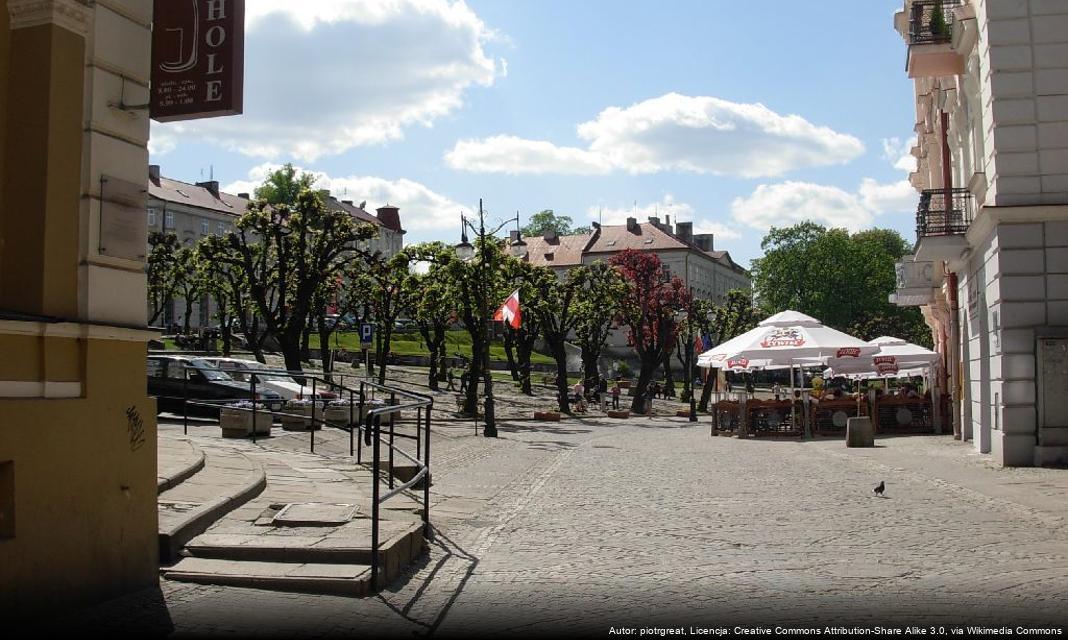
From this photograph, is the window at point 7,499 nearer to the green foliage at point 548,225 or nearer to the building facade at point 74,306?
the building facade at point 74,306

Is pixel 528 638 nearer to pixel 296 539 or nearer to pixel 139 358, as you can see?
pixel 296 539

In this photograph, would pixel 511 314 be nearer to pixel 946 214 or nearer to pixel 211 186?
pixel 946 214

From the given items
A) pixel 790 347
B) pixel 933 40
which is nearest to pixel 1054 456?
pixel 933 40

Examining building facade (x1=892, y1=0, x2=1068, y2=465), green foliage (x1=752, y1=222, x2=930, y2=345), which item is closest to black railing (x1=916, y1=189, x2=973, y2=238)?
building facade (x1=892, y1=0, x2=1068, y2=465)

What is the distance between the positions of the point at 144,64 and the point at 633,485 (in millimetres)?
9771

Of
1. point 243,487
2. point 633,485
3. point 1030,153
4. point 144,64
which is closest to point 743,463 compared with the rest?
point 633,485

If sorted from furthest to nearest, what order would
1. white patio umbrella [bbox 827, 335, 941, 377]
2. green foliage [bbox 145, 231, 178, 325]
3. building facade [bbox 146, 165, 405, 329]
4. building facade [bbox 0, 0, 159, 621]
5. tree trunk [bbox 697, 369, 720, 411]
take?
1. building facade [bbox 146, 165, 405, 329]
2. green foliage [bbox 145, 231, 178, 325]
3. tree trunk [bbox 697, 369, 720, 411]
4. white patio umbrella [bbox 827, 335, 941, 377]
5. building facade [bbox 0, 0, 159, 621]

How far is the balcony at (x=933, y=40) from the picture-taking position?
876 inches

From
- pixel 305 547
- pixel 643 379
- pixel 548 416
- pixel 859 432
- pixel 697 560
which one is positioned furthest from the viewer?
pixel 643 379

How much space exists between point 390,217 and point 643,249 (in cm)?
2985

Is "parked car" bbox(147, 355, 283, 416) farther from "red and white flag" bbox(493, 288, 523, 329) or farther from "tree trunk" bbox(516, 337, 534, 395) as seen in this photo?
"tree trunk" bbox(516, 337, 534, 395)

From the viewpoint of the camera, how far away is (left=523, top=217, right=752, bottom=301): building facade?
116438mm

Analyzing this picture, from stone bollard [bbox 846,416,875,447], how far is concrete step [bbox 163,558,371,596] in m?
18.3

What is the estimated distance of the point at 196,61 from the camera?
9086mm
